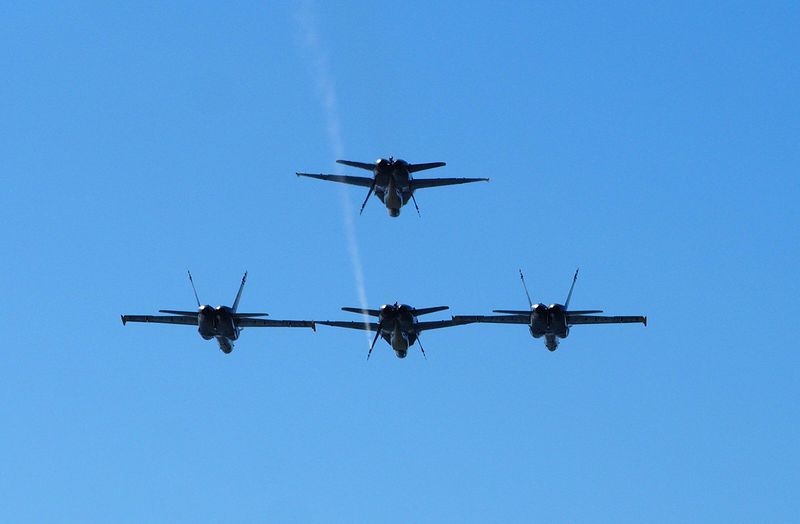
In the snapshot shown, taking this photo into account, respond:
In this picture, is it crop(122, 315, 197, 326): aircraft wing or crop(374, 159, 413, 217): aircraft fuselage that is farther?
crop(122, 315, 197, 326): aircraft wing

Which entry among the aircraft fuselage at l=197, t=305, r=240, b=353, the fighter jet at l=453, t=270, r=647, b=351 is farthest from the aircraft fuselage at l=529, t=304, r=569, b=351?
the aircraft fuselage at l=197, t=305, r=240, b=353

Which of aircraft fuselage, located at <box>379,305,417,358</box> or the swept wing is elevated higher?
the swept wing

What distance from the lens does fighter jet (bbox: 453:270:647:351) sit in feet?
563

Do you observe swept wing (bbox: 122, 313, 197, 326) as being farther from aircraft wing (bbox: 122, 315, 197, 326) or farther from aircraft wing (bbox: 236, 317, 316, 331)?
aircraft wing (bbox: 236, 317, 316, 331)

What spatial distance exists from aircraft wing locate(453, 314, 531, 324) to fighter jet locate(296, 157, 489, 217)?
11.8 m

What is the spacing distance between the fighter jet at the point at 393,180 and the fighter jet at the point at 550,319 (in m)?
12.7

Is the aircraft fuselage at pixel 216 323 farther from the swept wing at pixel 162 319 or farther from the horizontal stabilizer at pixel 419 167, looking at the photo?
the horizontal stabilizer at pixel 419 167

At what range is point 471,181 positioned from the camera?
589ft

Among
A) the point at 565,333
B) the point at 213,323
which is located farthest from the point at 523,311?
the point at 213,323

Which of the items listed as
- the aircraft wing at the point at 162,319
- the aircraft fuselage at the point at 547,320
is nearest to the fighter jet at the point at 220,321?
the aircraft wing at the point at 162,319

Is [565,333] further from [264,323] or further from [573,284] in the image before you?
[264,323]

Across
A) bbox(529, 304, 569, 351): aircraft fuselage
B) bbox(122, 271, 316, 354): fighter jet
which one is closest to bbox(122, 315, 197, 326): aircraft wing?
bbox(122, 271, 316, 354): fighter jet

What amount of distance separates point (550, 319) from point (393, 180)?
19627 millimetres

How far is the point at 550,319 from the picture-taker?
172 meters
